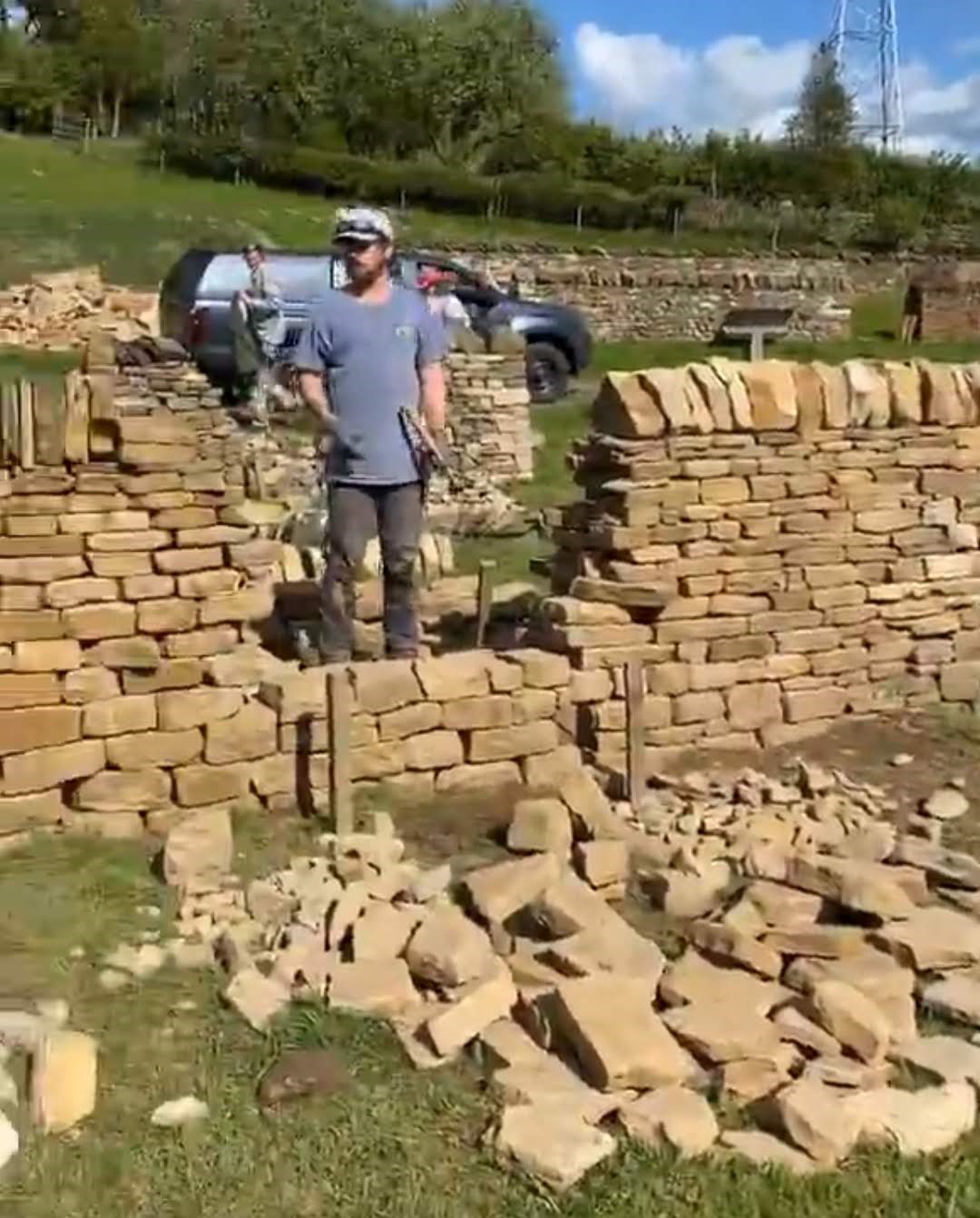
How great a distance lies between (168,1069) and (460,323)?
40.0ft

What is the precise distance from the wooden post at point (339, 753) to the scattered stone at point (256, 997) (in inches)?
50.0

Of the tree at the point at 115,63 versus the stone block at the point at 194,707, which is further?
the tree at the point at 115,63

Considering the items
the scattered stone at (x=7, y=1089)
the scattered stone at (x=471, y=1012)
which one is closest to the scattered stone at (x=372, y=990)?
the scattered stone at (x=471, y=1012)

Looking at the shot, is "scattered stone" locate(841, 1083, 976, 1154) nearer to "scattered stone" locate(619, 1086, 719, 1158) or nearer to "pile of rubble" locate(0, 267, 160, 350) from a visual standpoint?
"scattered stone" locate(619, 1086, 719, 1158)

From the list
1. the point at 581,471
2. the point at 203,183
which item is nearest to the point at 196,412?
the point at 581,471

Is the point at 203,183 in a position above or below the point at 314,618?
above

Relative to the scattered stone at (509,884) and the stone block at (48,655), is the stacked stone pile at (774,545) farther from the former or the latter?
the stone block at (48,655)

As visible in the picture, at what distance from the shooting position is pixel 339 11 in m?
→ 56.5

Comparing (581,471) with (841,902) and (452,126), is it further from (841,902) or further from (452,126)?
(452,126)

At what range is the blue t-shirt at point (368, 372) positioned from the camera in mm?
6273

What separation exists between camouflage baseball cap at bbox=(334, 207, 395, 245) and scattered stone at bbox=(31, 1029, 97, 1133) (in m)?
3.17

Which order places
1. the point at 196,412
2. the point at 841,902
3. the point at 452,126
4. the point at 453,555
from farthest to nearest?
the point at 452,126 < the point at 196,412 < the point at 453,555 < the point at 841,902

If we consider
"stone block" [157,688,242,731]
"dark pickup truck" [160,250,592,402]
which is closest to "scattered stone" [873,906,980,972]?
"stone block" [157,688,242,731]

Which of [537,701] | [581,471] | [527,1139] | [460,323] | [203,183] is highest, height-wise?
[203,183]
